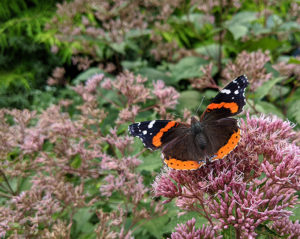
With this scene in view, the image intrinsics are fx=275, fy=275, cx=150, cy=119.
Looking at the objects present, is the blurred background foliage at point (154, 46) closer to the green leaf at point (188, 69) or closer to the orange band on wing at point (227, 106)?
the green leaf at point (188, 69)

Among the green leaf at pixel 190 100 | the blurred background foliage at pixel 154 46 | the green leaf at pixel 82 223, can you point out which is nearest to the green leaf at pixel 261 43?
the blurred background foliage at pixel 154 46

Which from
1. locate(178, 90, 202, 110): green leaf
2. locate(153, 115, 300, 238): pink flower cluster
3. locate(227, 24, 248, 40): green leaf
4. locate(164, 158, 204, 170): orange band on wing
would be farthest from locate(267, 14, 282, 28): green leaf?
locate(164, 158, 204, 170): orange band on wing

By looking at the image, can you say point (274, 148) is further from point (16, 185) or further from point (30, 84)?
point (30, 84)

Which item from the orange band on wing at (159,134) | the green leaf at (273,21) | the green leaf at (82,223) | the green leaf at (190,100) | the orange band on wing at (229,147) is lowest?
the green leaf at (82,223)

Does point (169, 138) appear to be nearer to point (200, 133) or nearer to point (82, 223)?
point (200, 133)

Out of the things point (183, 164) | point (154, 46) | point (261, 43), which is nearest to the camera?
point (183, 164)

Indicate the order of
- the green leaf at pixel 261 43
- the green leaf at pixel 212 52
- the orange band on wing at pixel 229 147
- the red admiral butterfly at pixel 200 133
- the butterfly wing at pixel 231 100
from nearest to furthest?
the orange band on wing at pixel 229 147 → the red admiral butterfly at pixel 200 133 → the butterfly wing at pixel 231 100 → the green leaf at pixel 261 43 → the green leaf at pixel 212 52

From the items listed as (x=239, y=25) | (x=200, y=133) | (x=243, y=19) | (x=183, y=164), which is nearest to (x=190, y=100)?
(x=239, y=25)

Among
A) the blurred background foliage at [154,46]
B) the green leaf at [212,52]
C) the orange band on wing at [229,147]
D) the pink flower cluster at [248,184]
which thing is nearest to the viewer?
the pink flower cluster at [248,184]
